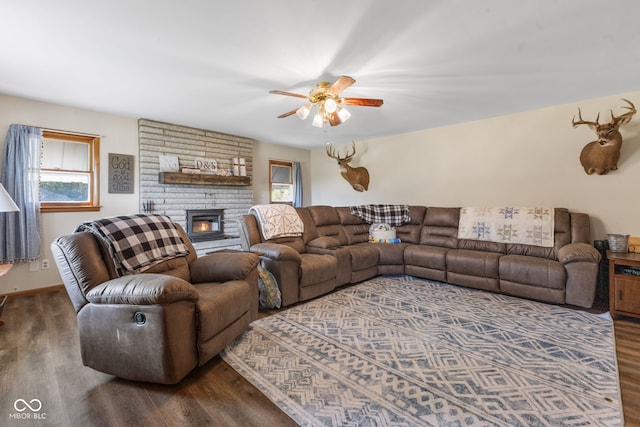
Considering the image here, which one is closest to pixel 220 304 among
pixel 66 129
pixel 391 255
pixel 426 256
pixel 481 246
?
pixel 391 255

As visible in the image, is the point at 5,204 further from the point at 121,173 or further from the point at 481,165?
the point at 481,165

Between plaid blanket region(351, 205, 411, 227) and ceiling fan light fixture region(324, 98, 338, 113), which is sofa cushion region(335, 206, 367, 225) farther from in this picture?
ceiling fan light fixture region(324, 98, 338, 113)

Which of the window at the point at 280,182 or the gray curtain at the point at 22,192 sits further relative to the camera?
the window at the point at 280,182

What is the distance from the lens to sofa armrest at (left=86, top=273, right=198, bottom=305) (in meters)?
1.60

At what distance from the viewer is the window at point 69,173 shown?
145 inches

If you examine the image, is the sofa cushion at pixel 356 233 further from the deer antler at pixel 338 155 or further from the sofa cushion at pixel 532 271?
the sofa cushion at pixel 532 271

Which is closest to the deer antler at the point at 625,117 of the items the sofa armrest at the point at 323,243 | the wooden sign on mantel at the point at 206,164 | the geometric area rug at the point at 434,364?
the geometric area rug at the point at 434,364

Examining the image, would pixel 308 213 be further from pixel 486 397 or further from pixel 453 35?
pixel 486 397

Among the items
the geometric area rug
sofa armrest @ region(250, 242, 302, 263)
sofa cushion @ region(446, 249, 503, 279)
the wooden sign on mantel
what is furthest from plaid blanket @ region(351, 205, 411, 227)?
the wooden sign on mantel

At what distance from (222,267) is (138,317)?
0.80 metres

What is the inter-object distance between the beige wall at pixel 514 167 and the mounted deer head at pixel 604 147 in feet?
0.35

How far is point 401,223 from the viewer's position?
15.6 ft

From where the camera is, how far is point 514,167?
4.07 metres

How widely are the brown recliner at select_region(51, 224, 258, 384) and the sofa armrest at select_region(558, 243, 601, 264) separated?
3409mm
